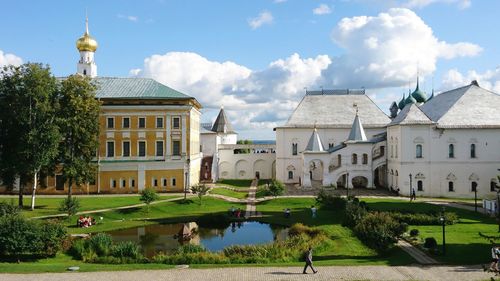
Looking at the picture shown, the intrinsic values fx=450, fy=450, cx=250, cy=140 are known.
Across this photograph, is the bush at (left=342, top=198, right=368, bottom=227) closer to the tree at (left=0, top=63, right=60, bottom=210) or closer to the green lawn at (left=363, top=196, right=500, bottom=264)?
the green lawn at (left=363, top=196, right=500, bottom=264)

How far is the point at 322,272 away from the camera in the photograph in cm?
1755

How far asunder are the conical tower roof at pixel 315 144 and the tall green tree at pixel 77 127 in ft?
75.3

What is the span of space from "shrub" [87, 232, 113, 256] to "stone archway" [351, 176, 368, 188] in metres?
32.3

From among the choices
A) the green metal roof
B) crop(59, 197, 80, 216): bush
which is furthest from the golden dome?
crop(59, 197, 80, 216): bush

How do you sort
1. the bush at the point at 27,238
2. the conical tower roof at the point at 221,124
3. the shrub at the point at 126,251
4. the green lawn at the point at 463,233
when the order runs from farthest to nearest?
the conical tower roof at the point at 221,124, the shrub at the point at 126,251, the bush at the point at 27,238, the green lawn at the point at 463,233

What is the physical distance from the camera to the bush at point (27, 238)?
20.6m

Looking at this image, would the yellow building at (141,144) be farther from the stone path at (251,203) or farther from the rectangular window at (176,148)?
the stone path at (251,203)

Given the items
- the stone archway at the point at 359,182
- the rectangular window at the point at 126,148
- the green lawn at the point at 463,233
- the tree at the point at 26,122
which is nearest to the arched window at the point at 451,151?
the stone archway at the point at 359,182

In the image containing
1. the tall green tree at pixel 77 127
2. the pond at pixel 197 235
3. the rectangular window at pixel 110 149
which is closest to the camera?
the pond at pixel 197 235

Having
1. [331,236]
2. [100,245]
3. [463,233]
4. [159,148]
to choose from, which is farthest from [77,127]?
[463,233]

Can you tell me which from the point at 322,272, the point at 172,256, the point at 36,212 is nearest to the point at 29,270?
the point at 172,256

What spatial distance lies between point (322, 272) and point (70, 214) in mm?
19432

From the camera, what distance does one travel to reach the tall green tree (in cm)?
3534

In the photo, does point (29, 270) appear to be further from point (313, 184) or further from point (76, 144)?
point (313, 184)
